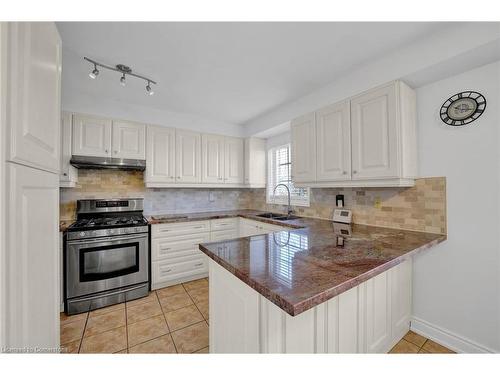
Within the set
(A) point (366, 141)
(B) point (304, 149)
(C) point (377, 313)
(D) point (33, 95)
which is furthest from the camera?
(B) point (304, 149)

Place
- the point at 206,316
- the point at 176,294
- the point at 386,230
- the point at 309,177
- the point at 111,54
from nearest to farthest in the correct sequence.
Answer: the point at 111,54
the point at 386,230
the point at 206,316
the point at 309,177
the point at 176,294

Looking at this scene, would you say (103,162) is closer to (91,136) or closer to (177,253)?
(91,136)

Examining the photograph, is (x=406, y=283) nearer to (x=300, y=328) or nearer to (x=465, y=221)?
(x=465, y=221)

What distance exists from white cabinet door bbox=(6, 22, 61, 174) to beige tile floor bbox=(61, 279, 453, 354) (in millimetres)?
1503

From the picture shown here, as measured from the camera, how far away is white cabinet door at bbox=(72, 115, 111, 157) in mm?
2389

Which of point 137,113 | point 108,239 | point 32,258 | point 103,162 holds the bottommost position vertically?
point 108,239

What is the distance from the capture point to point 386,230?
1.88 metres

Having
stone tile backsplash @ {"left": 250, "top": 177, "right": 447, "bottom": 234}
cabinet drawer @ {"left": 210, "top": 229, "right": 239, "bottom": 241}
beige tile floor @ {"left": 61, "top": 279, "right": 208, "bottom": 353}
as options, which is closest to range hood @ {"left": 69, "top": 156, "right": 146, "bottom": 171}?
cabinet drawer @ {"left": 210, "top": 229, "right": 239, "bottom": 241}

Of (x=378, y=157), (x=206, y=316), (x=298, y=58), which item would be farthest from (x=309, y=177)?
(x=206, y=316)

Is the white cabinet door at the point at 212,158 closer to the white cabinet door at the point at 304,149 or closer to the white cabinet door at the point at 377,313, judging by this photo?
the white cabinet door at the point at 304,149

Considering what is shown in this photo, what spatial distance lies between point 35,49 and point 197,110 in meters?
2.20

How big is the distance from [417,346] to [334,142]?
184 centimetres

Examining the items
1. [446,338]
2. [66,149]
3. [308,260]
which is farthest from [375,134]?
[66,149]

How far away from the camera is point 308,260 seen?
1.08 m
